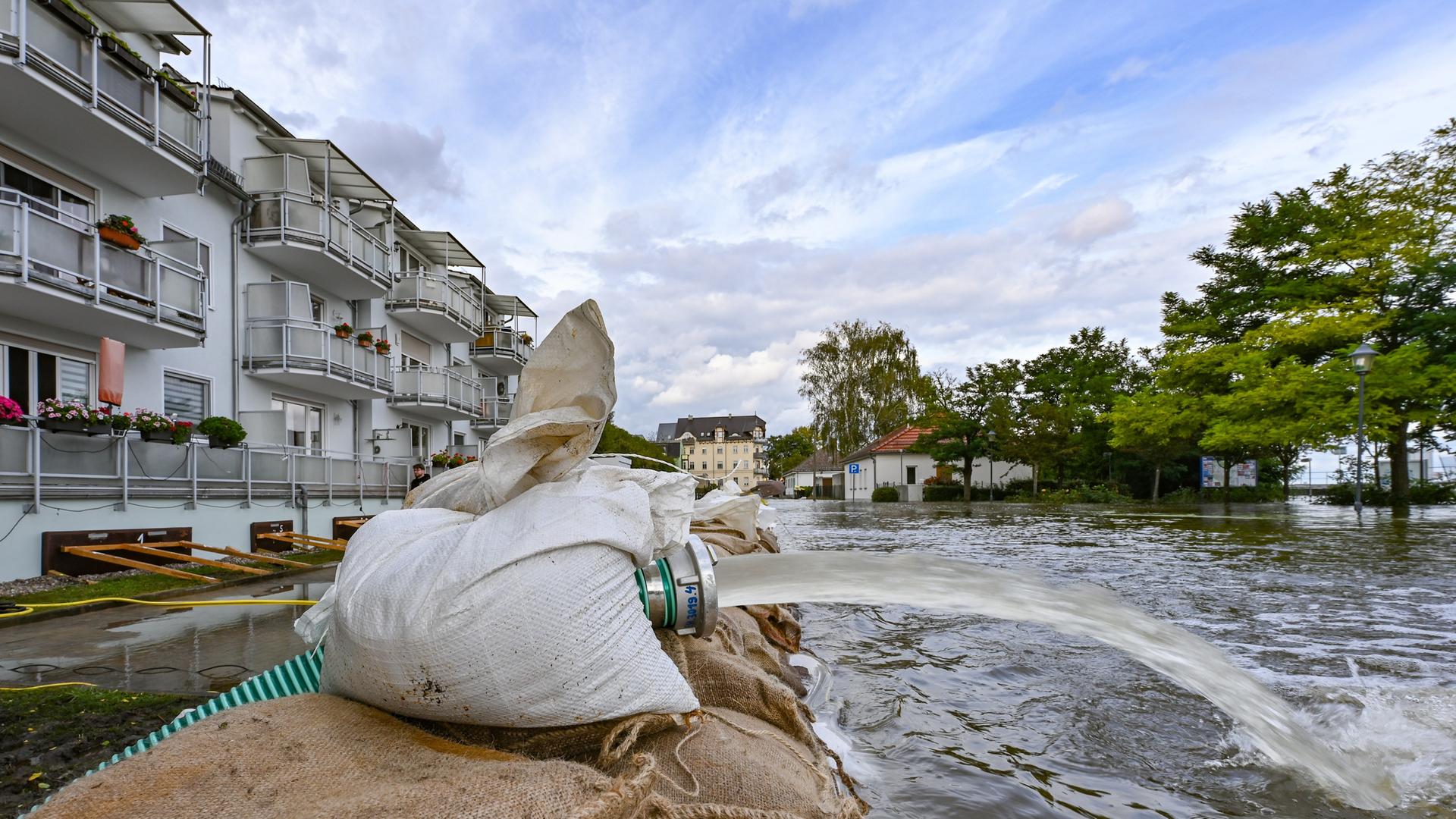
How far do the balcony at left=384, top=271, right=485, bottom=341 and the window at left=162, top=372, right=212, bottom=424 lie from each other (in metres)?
7.86

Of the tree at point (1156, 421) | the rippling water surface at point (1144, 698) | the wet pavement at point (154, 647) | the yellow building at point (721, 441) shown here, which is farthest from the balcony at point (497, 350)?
the yellow building at point (721, 441)

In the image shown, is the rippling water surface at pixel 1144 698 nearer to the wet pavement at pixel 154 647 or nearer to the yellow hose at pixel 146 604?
the wet pavement at pixel 154 647

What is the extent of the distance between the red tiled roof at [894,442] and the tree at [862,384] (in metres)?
2.66

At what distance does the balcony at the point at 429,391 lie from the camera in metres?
21.7

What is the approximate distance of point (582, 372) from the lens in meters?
1.74

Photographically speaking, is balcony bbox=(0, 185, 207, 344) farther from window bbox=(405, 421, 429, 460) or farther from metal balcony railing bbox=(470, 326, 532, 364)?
metal balcony railing bbox=(470, 326, 532, 364)

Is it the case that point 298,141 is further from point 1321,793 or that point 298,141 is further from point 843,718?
point 1321,793

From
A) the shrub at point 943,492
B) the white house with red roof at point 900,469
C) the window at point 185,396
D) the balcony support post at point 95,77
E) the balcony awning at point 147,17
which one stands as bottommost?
the shrub at point 943,492

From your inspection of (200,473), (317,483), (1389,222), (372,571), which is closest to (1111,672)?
(372,571)

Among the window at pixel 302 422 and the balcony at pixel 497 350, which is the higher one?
the balcony at pixel 497 350

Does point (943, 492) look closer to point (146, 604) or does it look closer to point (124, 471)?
point (124, 471)

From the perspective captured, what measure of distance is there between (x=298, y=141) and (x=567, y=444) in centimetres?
1858

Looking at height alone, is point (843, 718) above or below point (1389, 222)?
below

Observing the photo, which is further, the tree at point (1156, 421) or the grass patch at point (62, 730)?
the tree at point (1156, 421)
